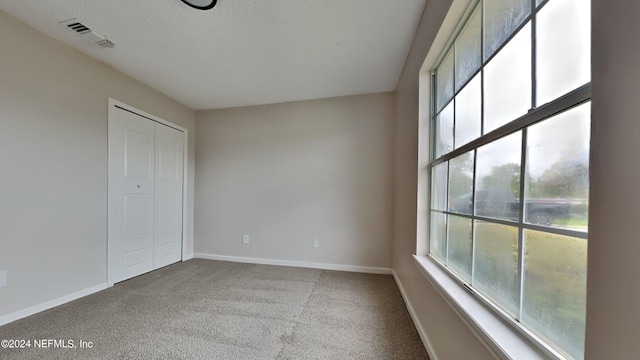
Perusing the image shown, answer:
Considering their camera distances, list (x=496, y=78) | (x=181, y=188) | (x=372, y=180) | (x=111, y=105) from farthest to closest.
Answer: (x=181, y=188) < (x=372, y=180) < (x=111, y=105) < (x=496, y=78)

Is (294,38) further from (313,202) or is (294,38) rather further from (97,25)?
(313,202)

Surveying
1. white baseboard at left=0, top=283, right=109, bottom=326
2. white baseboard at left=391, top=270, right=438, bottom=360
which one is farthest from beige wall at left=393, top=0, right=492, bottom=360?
white baseboard at left=0, top=283, right=109, bottom=326

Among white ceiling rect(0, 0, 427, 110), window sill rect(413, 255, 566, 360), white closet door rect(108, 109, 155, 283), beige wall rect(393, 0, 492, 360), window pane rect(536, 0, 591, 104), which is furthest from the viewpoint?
white closet door rect(108, 109, 155, 283)

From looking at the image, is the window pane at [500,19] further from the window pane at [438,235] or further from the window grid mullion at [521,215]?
the window pane at [438,235]

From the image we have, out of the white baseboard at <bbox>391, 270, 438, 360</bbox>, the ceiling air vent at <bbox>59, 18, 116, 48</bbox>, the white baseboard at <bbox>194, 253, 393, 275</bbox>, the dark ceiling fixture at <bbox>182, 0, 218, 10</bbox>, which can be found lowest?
the white baseboard at <bbox>194, 253, 393, 275</bbox>

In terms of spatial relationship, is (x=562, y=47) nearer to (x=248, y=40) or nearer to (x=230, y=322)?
(x=248, y=40)

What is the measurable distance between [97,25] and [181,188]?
216cm

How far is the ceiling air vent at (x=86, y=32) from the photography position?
6.06 feet

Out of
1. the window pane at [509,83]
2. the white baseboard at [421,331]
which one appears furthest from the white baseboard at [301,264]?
the window pane at [509,83]

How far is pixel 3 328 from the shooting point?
5.61 feet

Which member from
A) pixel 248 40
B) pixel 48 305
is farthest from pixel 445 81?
pixel 48 305

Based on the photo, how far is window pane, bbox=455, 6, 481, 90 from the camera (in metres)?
1.17

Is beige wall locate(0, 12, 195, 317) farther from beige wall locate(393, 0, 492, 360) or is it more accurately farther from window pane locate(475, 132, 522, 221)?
window pane locate(475, 132, 522, 221)

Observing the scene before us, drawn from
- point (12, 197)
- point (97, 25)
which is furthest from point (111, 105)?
point (12, 197)
